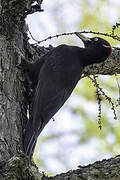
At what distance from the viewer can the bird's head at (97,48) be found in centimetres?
421

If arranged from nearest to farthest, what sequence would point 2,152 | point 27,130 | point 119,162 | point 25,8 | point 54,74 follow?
point 119,162 < point 2,152 < point 27,130 < point 25,8 < point 54,74

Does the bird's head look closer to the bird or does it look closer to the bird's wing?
the bird

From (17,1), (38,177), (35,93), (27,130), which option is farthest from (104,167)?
(17,1)

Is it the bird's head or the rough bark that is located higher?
the bird's head

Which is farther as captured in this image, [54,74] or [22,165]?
[54,74]

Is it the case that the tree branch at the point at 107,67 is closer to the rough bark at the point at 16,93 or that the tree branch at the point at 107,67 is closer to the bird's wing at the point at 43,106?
the rough bark at the point at 16,93

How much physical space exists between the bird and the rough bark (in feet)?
0.29

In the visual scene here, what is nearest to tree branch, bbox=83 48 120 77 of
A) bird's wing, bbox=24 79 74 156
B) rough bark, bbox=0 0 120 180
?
rough bark, bbox=0 0 120 180

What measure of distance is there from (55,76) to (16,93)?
591 millimetres

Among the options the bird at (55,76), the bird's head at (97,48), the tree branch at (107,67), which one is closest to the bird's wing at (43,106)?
the bird at (55,76)

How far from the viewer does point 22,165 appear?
240 centimetres

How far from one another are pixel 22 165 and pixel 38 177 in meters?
0.12

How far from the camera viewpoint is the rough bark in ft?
7.99

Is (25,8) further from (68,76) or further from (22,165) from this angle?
(22,165)
